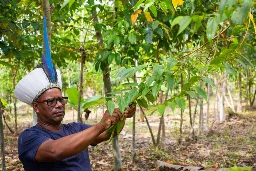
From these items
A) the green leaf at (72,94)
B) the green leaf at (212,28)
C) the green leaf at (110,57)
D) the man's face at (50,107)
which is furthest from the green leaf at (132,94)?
the green leaf at (110,57)

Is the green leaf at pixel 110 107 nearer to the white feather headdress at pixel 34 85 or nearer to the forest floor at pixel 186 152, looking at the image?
the white feather headdress at pixel 34 85

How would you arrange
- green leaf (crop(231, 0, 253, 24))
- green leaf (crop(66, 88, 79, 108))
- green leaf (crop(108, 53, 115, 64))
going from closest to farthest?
green leaf (crop(231, 0, 253, 24)) < green leaf (crop(66, 88, 79, 108)) < green leaf (crop(108, 53, 115, 64))

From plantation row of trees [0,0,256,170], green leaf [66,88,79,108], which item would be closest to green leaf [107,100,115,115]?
plantation row of trees [0,0,256,170]

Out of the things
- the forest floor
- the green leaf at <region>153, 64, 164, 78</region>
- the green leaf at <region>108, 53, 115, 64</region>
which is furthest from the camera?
the forest floor

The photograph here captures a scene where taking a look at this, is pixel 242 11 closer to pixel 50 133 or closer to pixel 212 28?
pixel 212 28

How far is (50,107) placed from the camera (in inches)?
87.7

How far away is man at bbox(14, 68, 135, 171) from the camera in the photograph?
1.86 metres

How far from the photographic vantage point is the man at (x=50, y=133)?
1.86m

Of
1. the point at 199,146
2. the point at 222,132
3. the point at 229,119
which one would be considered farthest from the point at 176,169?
the point at 229,119

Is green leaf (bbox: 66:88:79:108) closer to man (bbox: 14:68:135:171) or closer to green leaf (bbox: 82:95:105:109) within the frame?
man (bbox: 14:68:135:171)

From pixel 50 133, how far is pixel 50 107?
0.67ft

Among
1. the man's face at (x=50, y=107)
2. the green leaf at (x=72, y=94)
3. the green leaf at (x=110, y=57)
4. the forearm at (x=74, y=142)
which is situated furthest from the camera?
the green leaf at (x=110, y=57)

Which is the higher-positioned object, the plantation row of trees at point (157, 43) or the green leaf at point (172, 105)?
the plantation row of trees at point (157, 43)

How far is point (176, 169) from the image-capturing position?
15.4ft
